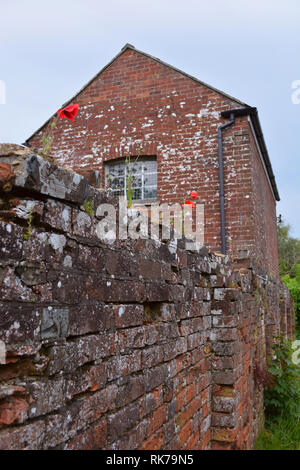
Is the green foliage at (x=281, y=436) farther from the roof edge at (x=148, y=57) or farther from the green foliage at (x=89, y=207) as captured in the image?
the roof edge at (x=148, y=57)

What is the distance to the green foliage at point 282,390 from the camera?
22.4ft

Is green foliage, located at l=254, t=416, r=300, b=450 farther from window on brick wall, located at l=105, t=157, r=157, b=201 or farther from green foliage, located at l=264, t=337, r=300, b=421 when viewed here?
window on brick wall, located at l=105, t=157, r=157, b=201

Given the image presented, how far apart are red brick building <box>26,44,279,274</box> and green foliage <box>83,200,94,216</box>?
627 centimetres

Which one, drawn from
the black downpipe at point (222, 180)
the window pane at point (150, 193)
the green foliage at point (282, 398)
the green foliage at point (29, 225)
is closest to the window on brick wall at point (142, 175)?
the window pane at point (150, 193)

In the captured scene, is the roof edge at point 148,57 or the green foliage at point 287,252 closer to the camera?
the roof edge at point 148,57

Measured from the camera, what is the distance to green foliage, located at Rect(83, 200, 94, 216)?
198 cm

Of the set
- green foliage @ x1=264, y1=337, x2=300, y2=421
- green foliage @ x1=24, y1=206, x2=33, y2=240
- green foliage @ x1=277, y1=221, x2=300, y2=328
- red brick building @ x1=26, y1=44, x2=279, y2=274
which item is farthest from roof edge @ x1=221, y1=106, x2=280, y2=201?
green foliage @ x1=277, y1=221, x2=300, y2=328

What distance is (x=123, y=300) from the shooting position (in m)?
2.29

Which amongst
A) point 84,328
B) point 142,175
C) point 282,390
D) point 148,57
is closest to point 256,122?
point 142,175

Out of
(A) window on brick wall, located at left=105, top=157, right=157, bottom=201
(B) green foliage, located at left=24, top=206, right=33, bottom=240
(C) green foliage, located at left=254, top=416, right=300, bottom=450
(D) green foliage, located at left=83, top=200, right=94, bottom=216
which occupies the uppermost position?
(A) window on brick wall, located at left=105, top=157, right=157, bottom=201

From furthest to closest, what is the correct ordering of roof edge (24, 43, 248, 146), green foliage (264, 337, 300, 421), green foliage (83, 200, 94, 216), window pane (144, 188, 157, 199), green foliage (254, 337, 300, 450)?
window pane (144, 188, 157, 199) < roof edge (24, 43, 248, 146) < green foliage (264, 337, 300, 421) < green foliage (254, 337, 300, 450) < green foliage (83, 200, 94, 216)

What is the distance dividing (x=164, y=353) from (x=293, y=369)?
17.6 ft

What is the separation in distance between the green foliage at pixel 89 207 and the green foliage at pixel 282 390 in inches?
231
